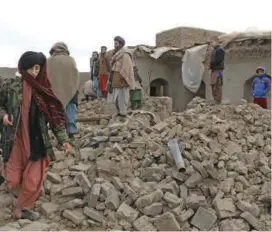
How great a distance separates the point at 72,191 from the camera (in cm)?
383

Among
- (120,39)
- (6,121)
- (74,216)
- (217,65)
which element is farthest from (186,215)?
(217,65)

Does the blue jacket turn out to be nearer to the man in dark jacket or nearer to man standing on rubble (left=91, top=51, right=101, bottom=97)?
the man in dark jacket

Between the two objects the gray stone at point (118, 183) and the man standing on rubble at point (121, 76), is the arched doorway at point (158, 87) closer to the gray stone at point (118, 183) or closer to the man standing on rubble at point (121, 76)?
the man standing on rubble at point (121, 76)

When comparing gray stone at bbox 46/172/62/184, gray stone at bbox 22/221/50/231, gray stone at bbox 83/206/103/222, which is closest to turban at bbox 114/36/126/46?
gray stone at bbox 46/172/62/184

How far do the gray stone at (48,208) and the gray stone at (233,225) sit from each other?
154 cm

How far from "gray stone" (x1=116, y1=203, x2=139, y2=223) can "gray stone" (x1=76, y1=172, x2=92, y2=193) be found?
0.44m

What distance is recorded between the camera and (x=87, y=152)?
4492mm

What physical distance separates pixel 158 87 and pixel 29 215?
515 inches

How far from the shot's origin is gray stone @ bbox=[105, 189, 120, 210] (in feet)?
11.9

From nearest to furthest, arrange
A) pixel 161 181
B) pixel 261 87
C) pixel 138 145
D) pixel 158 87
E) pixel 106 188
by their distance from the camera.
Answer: pixel 106 188, pixel 161 181, pixel 138 145, pixel 261 87, pixel 158 87

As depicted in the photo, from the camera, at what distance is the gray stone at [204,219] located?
352 centimetres

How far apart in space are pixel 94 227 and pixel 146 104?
677cm

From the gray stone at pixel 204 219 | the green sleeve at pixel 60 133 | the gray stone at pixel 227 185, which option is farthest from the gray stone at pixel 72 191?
the gray stone at pixel 227 185

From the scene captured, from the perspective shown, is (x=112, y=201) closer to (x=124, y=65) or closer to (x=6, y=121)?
(x=6, y=121)
